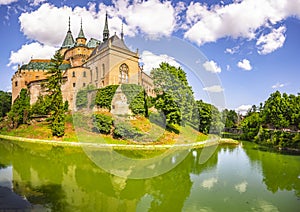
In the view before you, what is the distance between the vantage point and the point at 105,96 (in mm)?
33594

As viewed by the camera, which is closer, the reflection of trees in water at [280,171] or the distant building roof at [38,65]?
the reflection of trees in water at [280,171]

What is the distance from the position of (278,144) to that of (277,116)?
11.6 ft

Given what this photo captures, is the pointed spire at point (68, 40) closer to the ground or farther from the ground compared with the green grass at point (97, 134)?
farther from the ground

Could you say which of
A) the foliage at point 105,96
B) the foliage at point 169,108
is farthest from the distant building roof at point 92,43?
the foliage at point 169,108

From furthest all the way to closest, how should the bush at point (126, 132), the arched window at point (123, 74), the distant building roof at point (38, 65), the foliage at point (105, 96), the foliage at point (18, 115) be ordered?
Answer: 1. the distant building roof at point (38, 65)
2. the arched window at point (123, 74)
3. the foliage at point (105, 96)
4. the foliage at point (18, 115)
5. the bush at point (126, 132)

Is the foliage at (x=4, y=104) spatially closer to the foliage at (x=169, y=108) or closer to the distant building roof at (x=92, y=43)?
the distant building roof at (x=92, y=43)

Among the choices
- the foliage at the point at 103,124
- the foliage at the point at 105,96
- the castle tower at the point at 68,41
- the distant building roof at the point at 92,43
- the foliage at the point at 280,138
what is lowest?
the foliage at the point at 280,138

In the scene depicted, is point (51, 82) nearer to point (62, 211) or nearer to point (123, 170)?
point (123, 170)

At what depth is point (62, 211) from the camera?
29.1ft

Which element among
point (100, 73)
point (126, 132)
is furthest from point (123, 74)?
point (126, 132)

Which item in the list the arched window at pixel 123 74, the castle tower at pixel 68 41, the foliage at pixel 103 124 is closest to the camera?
the foliage at pixel 103 124

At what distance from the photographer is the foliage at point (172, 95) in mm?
27594

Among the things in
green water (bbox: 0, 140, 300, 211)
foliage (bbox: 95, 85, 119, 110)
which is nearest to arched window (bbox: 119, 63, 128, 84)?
foliage (bbox: 95, 85, 119, 110)

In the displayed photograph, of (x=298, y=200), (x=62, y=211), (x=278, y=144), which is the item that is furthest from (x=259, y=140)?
(x=62, y=211)
